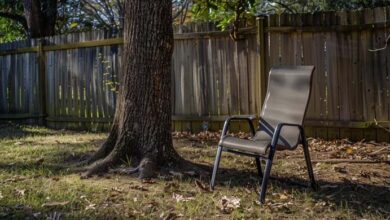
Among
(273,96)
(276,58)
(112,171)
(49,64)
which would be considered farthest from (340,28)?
(49,64)

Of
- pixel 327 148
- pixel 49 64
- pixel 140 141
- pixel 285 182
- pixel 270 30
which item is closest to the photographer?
pixel 285 182

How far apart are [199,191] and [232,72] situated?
4.15 metres

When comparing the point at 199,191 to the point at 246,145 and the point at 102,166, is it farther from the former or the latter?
the point at 102,166

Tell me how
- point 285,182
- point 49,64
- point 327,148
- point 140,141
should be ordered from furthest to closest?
point 49,64 < point 327,148 < point 140,141 < point 285,182

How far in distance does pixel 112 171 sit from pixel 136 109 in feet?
2.32

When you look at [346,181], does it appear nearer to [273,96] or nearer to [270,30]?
[273,96]

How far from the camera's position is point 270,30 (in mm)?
8594

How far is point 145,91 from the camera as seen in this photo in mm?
5805

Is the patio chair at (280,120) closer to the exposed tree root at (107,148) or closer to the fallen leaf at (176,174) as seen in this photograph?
the fallen leaf at (176,174)

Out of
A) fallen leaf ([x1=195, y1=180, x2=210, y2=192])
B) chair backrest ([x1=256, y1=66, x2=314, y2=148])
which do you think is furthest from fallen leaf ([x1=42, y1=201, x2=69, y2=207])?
chair backrest ([x1=256, y1=66, x2=314, y2=148])

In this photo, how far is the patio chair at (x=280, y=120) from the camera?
493 cm

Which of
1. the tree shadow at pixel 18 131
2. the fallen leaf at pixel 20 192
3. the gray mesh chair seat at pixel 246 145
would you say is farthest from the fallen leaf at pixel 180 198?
the tree shadow at pixel 18 131

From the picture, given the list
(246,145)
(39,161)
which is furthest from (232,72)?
(246,145)

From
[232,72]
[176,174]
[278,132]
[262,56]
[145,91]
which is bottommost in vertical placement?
[176,174]
